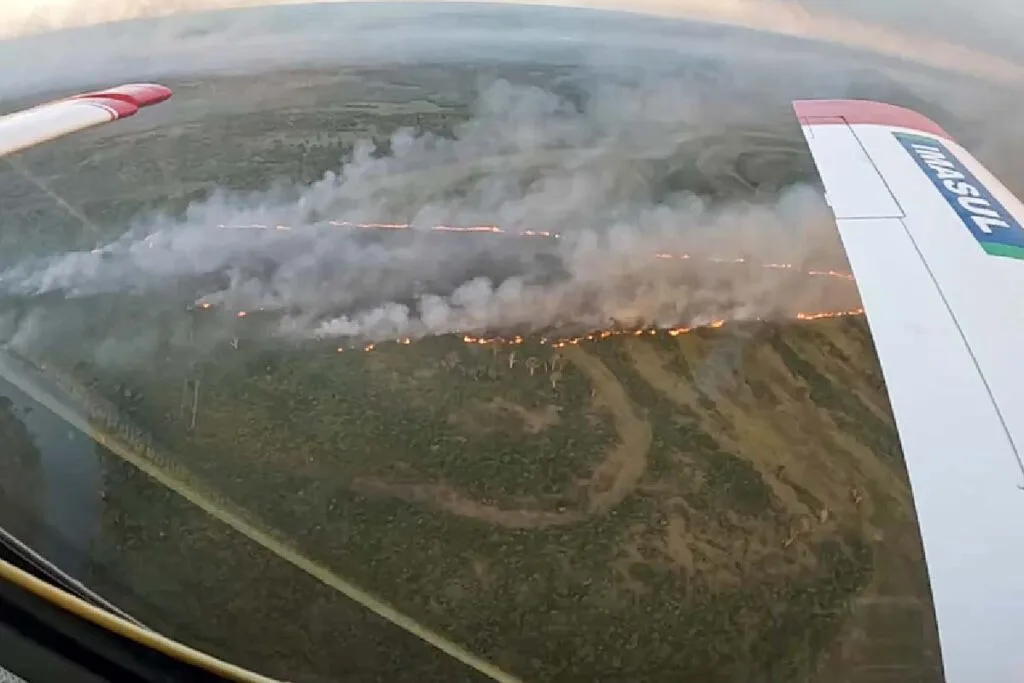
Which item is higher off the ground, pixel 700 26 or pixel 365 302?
pixel 700 26

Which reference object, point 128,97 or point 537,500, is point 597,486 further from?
point 128,97

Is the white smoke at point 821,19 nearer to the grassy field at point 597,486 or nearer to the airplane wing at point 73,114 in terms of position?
the airplane wing at point 73,114

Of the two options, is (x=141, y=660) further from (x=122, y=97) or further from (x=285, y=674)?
(x=122, y=97)

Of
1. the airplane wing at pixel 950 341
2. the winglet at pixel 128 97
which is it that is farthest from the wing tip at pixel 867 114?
the winglet at pixel 128 97

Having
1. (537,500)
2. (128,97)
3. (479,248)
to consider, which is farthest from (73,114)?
(537,500)

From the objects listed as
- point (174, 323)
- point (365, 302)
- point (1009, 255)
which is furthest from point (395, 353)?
point (1009, 255)

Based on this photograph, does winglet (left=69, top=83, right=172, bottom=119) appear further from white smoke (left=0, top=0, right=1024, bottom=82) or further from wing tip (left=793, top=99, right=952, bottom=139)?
wing tip (left=793, top=99, right=952, bottom=139)
